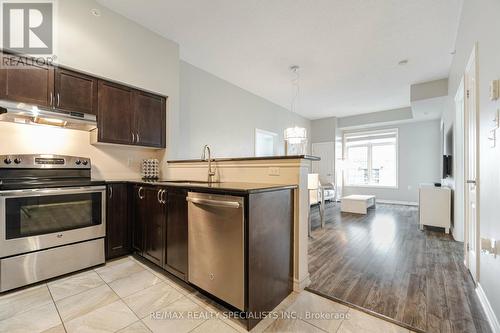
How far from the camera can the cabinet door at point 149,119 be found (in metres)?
3.02

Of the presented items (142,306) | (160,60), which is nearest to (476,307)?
(142,306)

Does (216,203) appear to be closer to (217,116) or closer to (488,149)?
(488,149)

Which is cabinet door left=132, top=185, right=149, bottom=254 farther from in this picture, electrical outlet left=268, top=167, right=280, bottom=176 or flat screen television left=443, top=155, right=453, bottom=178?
flat screen television left=443, top=155, right=453, bottom=178

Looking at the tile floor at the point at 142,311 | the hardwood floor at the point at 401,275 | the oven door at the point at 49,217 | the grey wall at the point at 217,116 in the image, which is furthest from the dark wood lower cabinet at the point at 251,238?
the grey wall at the point at 217,116

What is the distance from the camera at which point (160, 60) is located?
3.24m

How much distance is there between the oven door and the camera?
6.31 feet

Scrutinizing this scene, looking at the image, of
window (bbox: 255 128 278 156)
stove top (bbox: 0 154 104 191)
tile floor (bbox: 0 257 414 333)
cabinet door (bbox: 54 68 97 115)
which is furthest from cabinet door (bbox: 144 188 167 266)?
window (bbox: 255 128 278 156)

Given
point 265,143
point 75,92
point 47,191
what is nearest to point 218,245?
point 47,191

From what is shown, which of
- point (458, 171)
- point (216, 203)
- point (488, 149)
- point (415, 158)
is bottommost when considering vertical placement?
point (216, 203)

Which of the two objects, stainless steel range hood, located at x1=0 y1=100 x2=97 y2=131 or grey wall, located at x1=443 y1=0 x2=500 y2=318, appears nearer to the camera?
grey wall, located at x1=443 y1=0 x2=500 y2=318

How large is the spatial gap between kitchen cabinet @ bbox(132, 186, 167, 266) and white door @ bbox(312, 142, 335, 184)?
254 inches

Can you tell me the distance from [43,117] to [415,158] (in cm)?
890

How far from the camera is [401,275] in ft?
7.51

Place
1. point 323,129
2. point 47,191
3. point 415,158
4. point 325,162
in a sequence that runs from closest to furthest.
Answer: point 47,191
point 415,158
point 325,162
point 323,129
